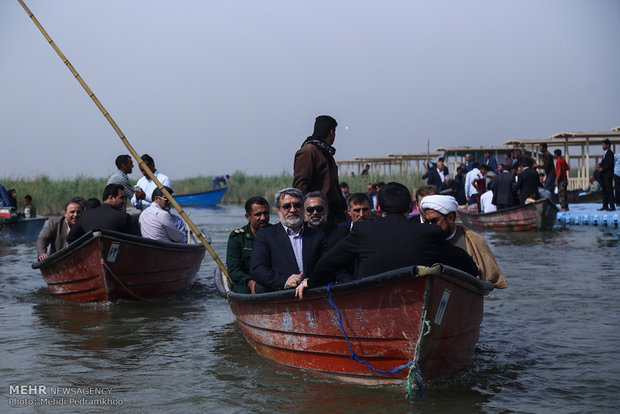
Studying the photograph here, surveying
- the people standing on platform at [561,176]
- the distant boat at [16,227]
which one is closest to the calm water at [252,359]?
the distant boat at [16,227]

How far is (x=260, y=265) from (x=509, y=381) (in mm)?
2158

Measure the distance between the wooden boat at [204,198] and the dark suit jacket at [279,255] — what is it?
112 feet

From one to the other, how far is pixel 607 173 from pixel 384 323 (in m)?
15.9

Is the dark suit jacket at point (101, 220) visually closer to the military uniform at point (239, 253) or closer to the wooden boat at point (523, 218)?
the military uniform at point (239, 253)

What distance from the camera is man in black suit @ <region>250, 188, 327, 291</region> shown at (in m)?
5.87

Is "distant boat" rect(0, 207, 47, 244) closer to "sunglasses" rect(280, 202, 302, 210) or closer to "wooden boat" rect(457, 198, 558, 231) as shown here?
"wooden boat" rect(457, 198, 558, 231)

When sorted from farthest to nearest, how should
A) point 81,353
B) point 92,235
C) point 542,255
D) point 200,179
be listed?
1. point 200,179
2. point 542,255
3. point 92,235
4. point 81,353

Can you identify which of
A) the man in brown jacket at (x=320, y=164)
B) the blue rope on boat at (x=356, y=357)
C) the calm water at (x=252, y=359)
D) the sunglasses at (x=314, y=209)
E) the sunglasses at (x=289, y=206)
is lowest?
the calm water at (x=252, y=359)

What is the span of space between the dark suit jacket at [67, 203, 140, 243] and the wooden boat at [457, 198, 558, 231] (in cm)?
1143

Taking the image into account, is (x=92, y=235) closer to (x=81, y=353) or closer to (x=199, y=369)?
(x=81, y=353)

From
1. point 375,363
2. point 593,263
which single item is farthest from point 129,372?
point 593,263

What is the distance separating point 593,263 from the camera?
41.8 ft

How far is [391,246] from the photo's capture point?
488cm

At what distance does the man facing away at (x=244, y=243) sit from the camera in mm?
6859
